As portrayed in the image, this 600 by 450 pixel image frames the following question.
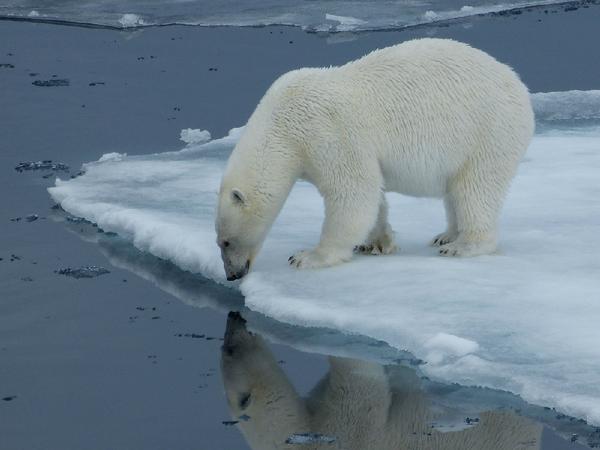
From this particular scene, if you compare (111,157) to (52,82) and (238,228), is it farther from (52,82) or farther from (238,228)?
(238,228)

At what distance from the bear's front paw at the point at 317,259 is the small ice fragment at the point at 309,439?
189 centimetres

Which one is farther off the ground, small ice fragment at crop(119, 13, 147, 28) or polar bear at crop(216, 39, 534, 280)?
polar bear at crop(216, 39, 534, 280)

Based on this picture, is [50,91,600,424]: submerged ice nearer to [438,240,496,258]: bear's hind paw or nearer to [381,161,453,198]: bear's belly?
[438,240,496,258]: bear's hind paw

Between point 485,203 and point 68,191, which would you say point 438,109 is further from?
point 68,191

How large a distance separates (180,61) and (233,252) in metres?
6.26

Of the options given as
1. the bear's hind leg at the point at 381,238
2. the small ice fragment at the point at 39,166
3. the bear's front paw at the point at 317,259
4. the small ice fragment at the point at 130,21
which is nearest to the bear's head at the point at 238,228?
the bear's front paw at the point at 317,259

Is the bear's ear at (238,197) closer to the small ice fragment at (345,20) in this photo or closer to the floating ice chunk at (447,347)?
the floating ice chunk at (447,347)

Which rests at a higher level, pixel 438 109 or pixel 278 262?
pixel 438 109

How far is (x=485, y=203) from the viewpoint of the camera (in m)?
6.75

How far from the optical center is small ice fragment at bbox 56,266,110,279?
6970mm

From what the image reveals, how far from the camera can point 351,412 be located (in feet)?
16.9

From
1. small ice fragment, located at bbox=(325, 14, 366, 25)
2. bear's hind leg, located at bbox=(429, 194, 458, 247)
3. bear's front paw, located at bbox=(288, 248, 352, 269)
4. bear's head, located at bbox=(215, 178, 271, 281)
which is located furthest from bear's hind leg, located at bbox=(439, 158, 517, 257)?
small ice fragment, located at bbox=(325, 14, 366, 25)

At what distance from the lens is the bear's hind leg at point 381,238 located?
23.0 feet

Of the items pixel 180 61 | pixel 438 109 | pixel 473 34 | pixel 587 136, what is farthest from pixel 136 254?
pixel 473 34
